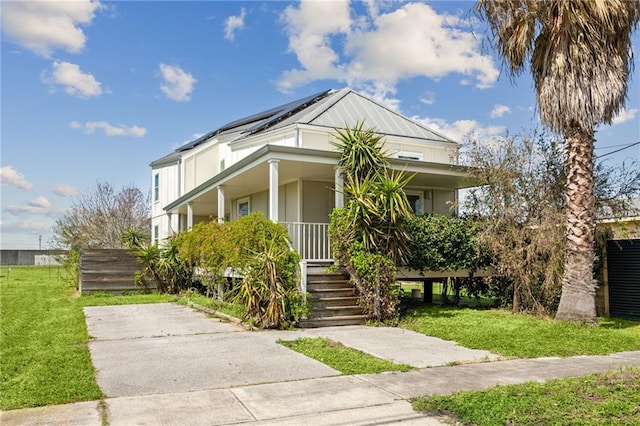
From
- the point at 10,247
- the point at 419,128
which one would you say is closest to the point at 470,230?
the point at 419,128

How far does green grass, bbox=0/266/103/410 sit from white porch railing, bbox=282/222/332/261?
5370 millimetres

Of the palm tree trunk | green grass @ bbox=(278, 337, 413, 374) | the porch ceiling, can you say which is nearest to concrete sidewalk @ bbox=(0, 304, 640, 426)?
green grass @ bbox=(278, 337, 413, 374)

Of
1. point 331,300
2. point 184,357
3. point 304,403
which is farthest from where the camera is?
point 331,300

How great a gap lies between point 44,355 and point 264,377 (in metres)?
3.45

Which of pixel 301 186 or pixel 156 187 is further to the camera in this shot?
pixel 156 187

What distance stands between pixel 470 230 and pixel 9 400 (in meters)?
10.9

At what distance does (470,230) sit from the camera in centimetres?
1322

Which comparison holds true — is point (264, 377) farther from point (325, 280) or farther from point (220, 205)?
point (220, 205)

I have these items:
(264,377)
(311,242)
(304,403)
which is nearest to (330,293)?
(311,242)

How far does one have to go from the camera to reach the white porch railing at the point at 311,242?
512 inches

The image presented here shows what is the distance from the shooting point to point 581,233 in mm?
10766

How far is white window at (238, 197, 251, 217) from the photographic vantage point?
1893cm

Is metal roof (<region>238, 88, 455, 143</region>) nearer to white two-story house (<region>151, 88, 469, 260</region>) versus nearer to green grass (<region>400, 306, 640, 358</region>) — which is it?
white two-story house (<region>151, 88, 469, 260</region>)

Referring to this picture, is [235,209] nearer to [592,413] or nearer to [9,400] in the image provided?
[9,400]
